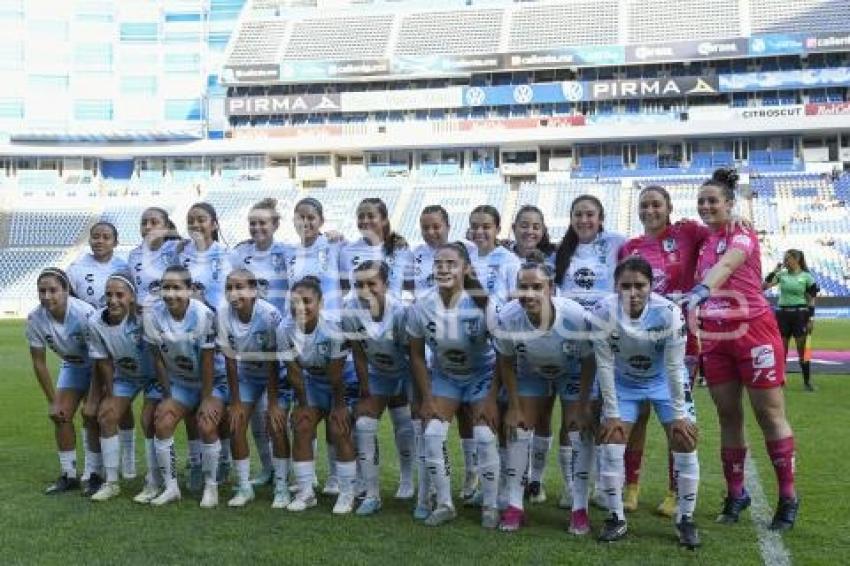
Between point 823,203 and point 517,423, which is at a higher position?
point 823,203

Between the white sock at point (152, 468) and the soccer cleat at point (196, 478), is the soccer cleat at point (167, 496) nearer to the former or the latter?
the white sock at point (152, 468)

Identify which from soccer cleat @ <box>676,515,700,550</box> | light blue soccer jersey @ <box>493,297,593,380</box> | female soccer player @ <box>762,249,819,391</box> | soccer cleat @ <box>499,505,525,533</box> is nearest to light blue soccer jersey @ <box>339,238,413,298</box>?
light blue soccer jersey @ <box>493,297,593,380</box>

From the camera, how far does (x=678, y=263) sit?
16.6 ft

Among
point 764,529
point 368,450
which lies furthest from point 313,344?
point 764,529

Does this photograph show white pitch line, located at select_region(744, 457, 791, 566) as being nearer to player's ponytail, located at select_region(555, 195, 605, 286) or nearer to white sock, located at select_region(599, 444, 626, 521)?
white sock, located at select_region(599, 444, 626, 521)

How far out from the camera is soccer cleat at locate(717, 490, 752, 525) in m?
4.79

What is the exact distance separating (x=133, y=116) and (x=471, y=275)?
46262mm

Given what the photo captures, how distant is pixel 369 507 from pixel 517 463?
36.9 inches

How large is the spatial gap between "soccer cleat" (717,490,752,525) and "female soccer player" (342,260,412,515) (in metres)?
1.98

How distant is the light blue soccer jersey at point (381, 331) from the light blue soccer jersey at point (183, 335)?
853mm

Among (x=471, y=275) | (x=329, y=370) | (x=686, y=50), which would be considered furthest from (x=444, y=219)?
(x=686, y=50)

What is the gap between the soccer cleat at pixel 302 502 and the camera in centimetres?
510

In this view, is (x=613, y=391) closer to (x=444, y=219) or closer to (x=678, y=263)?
(x=678, y=263)

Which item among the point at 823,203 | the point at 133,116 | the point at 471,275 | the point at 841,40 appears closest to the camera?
the point at 471,275
